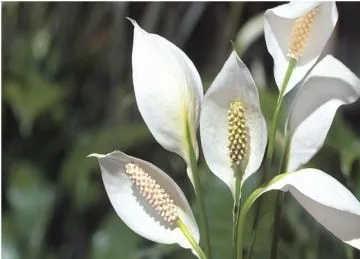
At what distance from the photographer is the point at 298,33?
327mm

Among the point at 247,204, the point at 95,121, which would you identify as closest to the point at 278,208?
the point at 247,204

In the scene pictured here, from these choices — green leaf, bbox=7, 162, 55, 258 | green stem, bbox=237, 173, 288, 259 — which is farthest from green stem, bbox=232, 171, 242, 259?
green leaf, bbox=7, 162, 55, 258

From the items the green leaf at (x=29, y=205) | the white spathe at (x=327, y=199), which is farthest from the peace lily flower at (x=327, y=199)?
the green leaf at (x=29, y=205)

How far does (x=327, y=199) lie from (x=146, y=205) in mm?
93

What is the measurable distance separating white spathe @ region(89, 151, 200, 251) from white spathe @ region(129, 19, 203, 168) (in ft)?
0.05

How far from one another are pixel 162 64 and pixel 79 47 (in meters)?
0.19

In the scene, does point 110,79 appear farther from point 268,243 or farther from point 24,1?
point 268,243

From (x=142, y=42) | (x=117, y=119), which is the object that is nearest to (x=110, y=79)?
(x=117, y=119)

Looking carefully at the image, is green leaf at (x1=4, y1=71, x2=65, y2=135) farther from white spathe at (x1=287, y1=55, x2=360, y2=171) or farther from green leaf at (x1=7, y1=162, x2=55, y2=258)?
white spathe at (x1=287, y1=55, x2=360, y2=171)

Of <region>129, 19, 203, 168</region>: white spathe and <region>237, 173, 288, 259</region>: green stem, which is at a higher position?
<region>129, 19, 203, 168</region>: white spathe

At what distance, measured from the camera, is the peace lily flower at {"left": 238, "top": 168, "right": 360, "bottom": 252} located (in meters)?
0.30

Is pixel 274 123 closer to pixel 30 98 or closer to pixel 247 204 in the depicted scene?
pixel 247 204

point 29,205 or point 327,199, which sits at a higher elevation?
point 327,199

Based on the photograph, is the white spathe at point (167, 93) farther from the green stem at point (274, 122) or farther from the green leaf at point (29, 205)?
the green leaf at point (29, 205)
